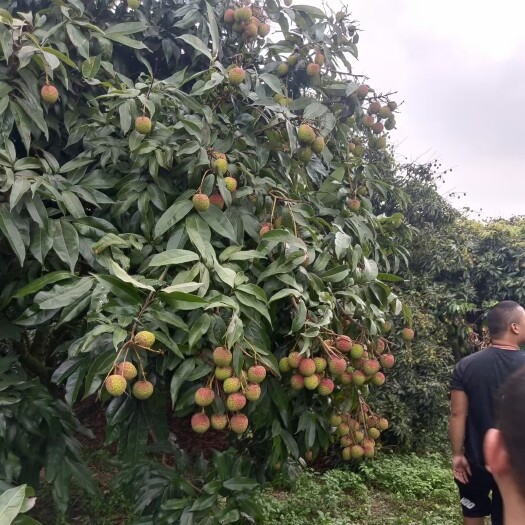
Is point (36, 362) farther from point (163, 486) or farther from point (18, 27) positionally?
point (18, 27)

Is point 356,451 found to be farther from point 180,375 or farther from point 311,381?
point 180,375

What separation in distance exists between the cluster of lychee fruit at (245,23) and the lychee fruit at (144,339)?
1204mm

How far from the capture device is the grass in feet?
9.47

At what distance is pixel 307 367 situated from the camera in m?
1.45

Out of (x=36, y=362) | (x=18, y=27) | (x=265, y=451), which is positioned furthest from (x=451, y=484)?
(x=18, y=27)

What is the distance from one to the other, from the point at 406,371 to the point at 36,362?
3081 millimetres

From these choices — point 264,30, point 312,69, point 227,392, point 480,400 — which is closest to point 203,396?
point 227,392

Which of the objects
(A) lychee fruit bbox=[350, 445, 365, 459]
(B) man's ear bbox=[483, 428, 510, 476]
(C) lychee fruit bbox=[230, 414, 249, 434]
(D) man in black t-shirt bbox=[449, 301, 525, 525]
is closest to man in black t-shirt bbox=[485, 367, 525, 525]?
(B) man's ear bbox=[483, 428, 510, 476]

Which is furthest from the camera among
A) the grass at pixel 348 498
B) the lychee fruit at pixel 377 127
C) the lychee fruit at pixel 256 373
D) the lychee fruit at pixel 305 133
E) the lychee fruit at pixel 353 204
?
the grass at pixel 348 498

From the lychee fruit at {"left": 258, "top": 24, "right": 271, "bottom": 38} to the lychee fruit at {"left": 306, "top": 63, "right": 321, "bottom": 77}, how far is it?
0.63 feet

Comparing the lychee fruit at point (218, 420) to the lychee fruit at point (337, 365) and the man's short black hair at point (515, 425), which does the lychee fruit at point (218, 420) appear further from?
the man's short black hair at point (515, 425)

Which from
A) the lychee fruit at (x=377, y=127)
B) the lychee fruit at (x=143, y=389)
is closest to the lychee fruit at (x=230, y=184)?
the lychee fruit at (x=143, y=389)

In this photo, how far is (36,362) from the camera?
1.93 meters

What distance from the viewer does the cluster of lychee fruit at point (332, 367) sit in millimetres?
Result: 1479
